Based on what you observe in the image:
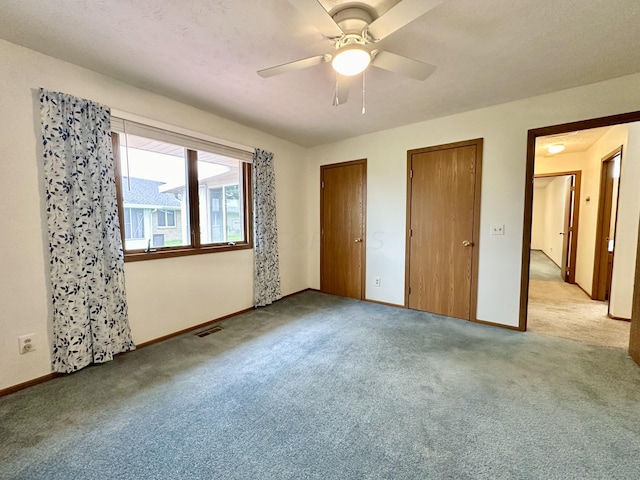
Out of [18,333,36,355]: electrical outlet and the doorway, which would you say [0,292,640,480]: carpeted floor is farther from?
the doorway

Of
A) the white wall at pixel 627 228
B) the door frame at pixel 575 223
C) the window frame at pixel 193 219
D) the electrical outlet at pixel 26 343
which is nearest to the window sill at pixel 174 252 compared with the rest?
the window frame at pixel 193 219

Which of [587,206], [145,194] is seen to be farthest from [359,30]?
[587,206]

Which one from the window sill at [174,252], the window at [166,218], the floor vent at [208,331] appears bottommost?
the floor vent at [208,331]

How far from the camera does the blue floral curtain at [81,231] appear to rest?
76.1 inches

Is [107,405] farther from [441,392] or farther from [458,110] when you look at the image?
[458,110]

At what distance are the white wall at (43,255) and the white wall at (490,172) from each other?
183 centimetres

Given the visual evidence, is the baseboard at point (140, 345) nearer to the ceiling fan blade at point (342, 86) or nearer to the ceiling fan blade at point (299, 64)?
the ceiling fan blade at point (299, 64)

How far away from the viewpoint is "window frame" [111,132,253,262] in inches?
91.9

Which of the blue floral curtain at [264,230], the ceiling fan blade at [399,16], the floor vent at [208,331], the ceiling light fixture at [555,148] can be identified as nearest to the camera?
the ceiling fan blade at [399,16]

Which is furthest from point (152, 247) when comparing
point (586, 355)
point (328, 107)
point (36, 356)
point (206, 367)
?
point (586, 355)

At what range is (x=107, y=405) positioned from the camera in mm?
1688

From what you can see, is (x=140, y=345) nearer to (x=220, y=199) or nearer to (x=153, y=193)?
(x=153, y=193)

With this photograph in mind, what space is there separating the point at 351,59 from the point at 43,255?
2.57m

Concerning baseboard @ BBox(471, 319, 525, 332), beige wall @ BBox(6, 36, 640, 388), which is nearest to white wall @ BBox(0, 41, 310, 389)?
beige wall @ BBox(6, 36, 640, 388)
